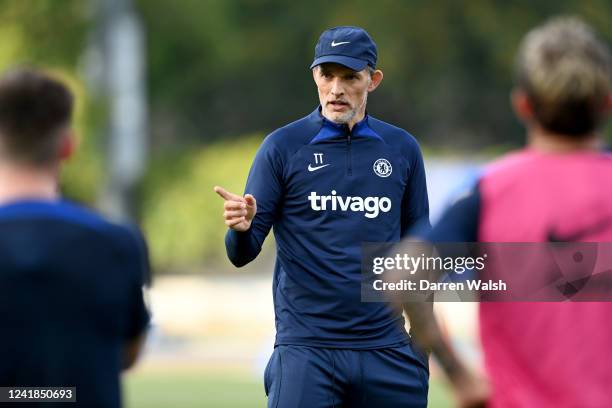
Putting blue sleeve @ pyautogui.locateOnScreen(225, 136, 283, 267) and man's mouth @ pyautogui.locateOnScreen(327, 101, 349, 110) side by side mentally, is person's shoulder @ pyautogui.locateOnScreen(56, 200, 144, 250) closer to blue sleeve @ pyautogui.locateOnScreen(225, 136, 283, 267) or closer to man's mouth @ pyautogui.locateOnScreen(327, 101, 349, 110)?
blue sleeve @ pyautogui.locateOnScreen(225, 136, 283, 267)

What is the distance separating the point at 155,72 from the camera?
33062 mm

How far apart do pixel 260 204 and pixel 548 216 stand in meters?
2.66

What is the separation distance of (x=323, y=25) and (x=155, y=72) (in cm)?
395

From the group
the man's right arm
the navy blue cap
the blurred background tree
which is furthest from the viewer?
the blurred background tree

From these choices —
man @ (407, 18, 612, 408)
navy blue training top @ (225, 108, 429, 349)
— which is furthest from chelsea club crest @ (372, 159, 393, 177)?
man @ (407, 18, 612, 408)

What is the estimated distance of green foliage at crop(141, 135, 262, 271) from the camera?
27828mm

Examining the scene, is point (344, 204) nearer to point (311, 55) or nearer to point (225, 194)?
point (225, 194)

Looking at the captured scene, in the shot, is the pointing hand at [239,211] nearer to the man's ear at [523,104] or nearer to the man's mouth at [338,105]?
the man's mouth at [338,105]

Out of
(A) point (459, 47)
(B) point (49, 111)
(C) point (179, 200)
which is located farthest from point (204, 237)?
(B) point (49, 111)

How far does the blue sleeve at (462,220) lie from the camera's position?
421 centimetres

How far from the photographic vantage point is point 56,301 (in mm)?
4121

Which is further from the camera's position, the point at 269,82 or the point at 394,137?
the point at 269,82

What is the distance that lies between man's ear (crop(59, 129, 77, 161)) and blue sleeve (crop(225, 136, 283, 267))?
2.31 m

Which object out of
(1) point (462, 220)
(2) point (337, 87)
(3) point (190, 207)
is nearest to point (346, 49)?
(2) point (337, 87)
